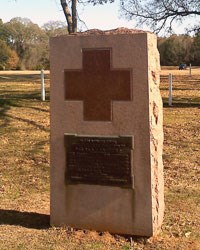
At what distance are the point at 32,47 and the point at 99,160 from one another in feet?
205

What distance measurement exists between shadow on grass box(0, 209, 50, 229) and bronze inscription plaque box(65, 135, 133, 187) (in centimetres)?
66

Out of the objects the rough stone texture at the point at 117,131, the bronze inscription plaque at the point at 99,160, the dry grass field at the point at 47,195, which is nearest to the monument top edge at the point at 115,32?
the rough stone texture at the point at 117,131

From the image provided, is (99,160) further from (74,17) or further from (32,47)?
(32,47)

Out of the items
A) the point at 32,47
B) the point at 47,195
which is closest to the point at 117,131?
the point at 47,195

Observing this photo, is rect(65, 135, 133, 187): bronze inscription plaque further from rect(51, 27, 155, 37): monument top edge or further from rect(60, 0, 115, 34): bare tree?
rect(60, 0, 115, 34): bare tree

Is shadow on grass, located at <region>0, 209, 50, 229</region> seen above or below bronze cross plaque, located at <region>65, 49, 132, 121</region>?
below

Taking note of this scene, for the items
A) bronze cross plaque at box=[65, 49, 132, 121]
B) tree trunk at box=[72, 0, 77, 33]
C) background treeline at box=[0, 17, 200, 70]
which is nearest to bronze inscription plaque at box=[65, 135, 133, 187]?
bronze cross plaque at box=[65, 49, 132, 121]

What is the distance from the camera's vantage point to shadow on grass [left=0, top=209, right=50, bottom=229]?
498cm

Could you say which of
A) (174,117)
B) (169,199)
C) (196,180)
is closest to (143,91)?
(169,199)

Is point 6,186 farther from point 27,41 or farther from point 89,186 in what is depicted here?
point 27,41

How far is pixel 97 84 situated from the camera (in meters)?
4.49

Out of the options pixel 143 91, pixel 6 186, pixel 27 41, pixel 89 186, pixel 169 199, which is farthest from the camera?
pixel 27 41

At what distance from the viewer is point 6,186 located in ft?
21.7

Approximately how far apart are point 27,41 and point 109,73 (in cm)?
6393
